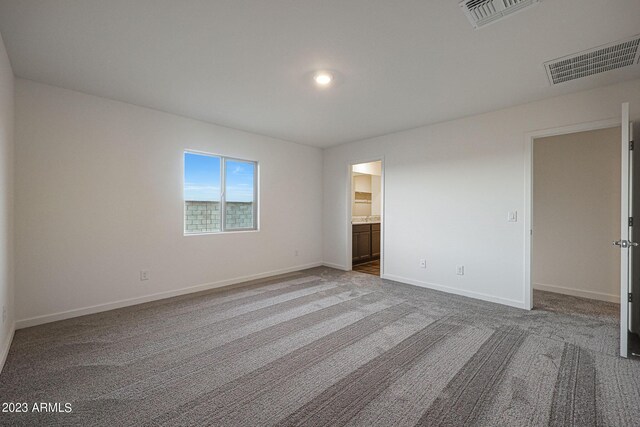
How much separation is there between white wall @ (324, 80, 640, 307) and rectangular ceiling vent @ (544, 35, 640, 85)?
1.75 ft

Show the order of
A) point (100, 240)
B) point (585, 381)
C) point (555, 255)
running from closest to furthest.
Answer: point (585, 381), point (100, 240), point (555, 255)

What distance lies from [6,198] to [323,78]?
3017 mm

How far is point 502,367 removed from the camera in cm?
213

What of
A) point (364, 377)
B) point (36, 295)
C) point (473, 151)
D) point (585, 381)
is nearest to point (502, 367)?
point (585, 381)

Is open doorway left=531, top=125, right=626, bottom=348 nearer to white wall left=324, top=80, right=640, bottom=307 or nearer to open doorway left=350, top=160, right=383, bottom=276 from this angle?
white wall left=324, top=80, right=640, bottom=307

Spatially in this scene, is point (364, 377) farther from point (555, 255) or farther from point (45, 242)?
point (555, 255)

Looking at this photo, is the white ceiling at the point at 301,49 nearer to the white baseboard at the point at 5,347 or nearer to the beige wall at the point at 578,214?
the beige wall at the point at 578,214

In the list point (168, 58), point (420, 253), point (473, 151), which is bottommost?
point (420, 253)

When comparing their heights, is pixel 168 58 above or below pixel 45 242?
above

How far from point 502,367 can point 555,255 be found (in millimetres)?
2975

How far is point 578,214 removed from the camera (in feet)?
13.0

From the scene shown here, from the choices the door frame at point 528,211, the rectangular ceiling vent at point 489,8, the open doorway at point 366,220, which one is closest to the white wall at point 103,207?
the open doorway at point 366,220

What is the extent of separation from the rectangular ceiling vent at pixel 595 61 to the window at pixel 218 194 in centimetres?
411

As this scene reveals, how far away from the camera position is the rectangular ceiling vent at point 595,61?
2279 mm
